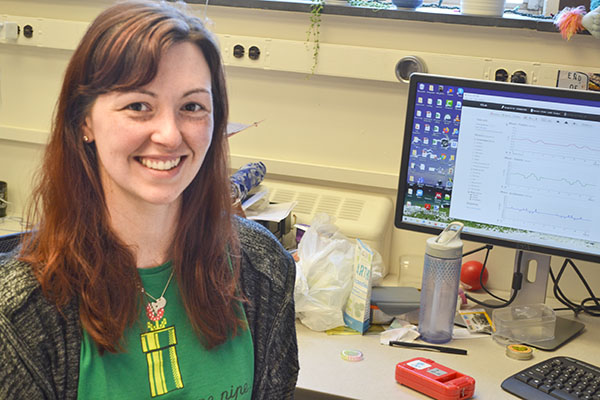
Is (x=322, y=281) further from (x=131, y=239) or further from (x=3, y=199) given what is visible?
(x=3, y=199)

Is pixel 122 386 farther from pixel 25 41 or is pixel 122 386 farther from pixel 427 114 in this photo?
pixel 25 41

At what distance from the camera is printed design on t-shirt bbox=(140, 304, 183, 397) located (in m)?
1.20

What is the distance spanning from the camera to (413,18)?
2.03 m

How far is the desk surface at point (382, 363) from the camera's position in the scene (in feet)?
4.83

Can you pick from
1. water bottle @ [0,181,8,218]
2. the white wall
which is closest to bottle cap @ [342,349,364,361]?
the white wall

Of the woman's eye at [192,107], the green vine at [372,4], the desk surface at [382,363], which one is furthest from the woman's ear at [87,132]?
the green vine at [372,4]

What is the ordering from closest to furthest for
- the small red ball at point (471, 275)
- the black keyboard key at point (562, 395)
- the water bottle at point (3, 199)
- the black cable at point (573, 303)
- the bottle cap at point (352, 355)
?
the black keyboard key at point (562, 395) < the bottle cap at point (352, 355) < the black cable at point (573, 303) < the small red ball at point (471, 275) < the water bottle at point (3, 199)

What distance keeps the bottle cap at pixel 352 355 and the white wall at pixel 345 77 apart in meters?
0.59

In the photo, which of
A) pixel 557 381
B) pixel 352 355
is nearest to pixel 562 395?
pixel 557 381

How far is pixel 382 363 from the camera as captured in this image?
1.57 m

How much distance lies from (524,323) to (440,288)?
0.23 metres

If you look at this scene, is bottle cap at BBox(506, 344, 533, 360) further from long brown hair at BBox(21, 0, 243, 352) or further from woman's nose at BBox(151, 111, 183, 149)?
woman's nose at BBox(151, 111, 183, 149)

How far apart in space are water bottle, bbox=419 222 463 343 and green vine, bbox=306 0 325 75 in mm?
675

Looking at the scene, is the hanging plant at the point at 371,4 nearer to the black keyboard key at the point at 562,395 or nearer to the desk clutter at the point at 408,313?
the desk clutter at the point at 408,313
